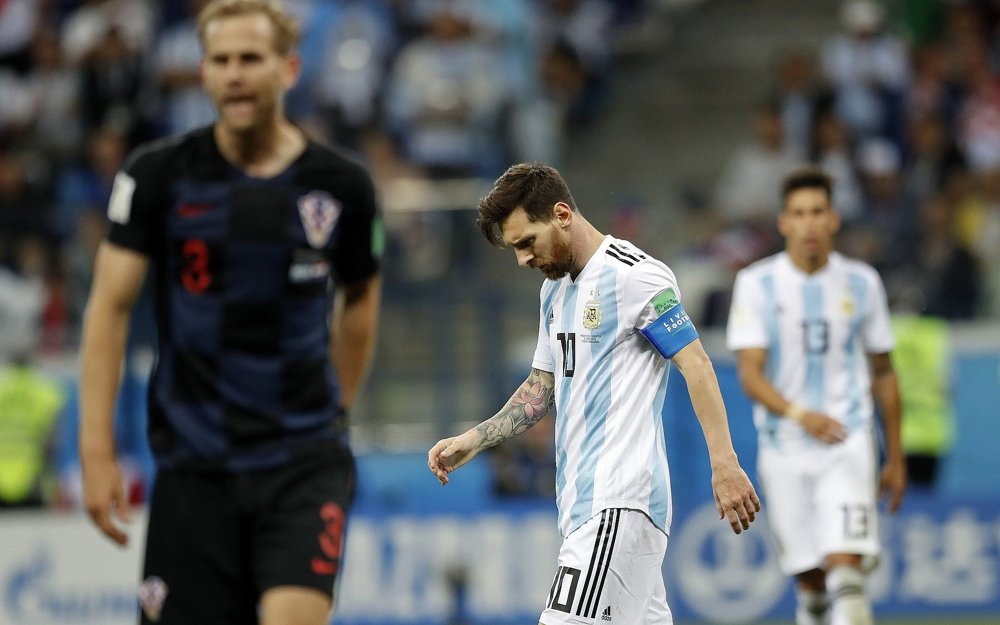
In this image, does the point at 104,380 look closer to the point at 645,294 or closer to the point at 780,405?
the point at 645,294

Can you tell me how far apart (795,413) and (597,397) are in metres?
3.15

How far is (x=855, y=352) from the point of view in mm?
8062

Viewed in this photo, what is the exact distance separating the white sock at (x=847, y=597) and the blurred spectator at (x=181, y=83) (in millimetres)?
8097

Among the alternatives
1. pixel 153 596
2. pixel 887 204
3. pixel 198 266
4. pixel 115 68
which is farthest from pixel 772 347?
pixel 115 68

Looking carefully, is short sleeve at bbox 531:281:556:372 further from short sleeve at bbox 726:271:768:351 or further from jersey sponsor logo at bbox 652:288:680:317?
short sleeve at bbox 726:271:768:351

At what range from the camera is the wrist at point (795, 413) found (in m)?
7.84

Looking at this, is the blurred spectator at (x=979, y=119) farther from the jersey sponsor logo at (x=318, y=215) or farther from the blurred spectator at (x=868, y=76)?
the jersey sponsor logo at (x=318, y=215)

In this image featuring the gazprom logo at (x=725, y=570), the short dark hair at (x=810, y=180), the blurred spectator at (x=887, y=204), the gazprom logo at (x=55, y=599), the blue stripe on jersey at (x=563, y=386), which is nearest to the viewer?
the blue stripe on jersey at (x=563, y=386)

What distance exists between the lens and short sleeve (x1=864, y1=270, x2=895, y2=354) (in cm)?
806

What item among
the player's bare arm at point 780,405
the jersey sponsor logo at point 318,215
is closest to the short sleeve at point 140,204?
the jersey sponsor logo at point 318,215

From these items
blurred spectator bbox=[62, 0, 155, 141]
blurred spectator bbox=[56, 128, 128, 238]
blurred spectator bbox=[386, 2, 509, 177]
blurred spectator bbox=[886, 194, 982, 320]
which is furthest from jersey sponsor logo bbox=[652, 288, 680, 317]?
blurred spectator bbox=[62, 0, 155, 141]

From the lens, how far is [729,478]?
4.50 m

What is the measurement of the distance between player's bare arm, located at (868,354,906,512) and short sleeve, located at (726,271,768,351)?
0.60 metres

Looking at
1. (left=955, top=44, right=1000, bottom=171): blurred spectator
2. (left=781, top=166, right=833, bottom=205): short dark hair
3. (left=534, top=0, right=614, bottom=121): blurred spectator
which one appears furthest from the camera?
(left=534, top=0, right=614, bottom=121): blurred spectator
